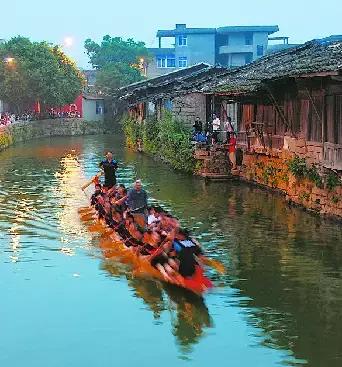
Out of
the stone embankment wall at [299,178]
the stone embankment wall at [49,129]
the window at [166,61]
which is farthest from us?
the window at [166,61]

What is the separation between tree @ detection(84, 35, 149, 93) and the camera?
277ft

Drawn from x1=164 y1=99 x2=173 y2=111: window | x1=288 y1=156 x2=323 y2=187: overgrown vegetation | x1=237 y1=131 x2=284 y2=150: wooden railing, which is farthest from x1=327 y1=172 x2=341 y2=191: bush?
x1=164 y1=99 x2=173 y2=111: window

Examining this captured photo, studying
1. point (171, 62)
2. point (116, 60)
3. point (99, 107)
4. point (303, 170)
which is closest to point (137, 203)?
point (303, 170)

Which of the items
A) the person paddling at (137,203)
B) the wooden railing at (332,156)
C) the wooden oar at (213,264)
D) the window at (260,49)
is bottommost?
the wooden oar at (213,264)

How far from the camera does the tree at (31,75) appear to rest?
68062mm

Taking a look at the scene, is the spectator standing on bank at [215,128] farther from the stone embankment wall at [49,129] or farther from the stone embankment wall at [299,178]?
the stone embankment wall at [49,129]

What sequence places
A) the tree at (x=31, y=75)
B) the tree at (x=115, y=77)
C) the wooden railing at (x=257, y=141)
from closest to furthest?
1. the wooden railing at (x=257, y=141)
2. the tree at (x=31, y=75)
3. the tree at (x=115, y=77)

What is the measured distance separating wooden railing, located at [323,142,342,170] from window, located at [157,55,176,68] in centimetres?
7173

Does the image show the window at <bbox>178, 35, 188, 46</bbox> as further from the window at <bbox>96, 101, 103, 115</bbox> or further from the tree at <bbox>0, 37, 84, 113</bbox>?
the tree at <bbox>0, 37, 84, 113</bbox>

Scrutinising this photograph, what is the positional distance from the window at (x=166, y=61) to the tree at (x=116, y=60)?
221 cm

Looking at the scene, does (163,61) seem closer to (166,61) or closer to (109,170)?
(166,61)

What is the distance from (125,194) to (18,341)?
9311mm

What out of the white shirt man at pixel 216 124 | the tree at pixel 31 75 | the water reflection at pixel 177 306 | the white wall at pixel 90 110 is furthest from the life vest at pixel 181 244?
the white wall at pixel 90 110

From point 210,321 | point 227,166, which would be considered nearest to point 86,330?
point 210,321
